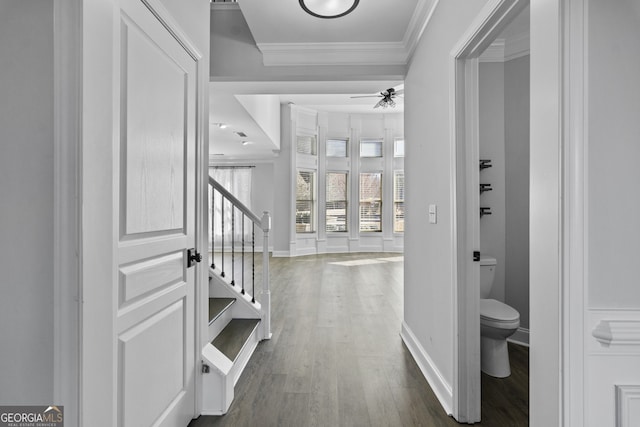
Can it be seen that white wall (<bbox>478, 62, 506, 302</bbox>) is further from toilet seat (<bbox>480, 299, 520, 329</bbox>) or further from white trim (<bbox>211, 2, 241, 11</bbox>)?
white trim (<bbox>211, 2, 241, 11</bbox>)

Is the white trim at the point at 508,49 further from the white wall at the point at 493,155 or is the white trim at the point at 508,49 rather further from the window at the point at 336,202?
the window at the point at 336,202

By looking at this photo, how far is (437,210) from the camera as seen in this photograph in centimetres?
216

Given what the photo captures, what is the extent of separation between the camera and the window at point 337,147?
8.43 meters

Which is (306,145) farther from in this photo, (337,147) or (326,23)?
(326,23)

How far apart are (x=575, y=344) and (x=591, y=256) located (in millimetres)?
267

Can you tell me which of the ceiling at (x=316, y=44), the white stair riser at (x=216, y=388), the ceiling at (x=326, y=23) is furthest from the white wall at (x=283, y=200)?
the white stair riser at (x=216, y=388)

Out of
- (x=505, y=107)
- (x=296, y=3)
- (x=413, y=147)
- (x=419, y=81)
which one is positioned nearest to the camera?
(x=296, y=3)

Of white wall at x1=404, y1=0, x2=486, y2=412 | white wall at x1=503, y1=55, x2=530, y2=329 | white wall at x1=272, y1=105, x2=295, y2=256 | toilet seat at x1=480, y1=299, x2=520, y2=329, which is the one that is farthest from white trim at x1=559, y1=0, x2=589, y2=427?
white wall at x1=272, y1=105, x2=295, y2=256

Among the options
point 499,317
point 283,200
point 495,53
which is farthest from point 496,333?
point 283,200

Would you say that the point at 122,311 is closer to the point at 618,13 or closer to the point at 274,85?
the point at 618,13
